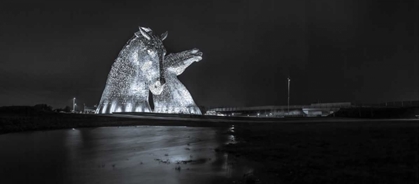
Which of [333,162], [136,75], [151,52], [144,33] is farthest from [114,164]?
[136,75]

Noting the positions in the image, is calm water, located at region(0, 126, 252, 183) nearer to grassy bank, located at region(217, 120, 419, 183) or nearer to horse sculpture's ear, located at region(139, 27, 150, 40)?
grassy bank, located at region(217, 120, 419, 183)

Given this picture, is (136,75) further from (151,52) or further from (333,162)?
(333,162)

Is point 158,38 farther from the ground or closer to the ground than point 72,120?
farther from the ground

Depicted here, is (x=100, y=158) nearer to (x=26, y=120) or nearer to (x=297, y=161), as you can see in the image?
(x=297, y=161)

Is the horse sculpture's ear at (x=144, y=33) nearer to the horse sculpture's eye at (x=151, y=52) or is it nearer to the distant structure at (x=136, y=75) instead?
the distant structure at (x=136, y=75)

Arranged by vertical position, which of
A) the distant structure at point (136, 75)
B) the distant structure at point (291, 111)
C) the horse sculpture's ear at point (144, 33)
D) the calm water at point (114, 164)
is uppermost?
the horse sculpture's ear at point (144, 33)

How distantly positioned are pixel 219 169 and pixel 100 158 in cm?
312

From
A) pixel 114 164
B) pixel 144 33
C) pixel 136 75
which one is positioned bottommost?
pixel 114 164

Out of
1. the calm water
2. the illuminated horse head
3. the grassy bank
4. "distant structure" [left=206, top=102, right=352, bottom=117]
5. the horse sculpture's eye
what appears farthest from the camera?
"distant structure" [left=206, top=102, right=352, bottom=117]

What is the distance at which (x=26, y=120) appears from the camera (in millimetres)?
16875

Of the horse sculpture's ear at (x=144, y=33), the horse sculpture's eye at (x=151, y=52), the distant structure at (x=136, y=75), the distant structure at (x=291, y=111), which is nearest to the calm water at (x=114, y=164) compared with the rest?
the distant structure at (x=136, y=75)

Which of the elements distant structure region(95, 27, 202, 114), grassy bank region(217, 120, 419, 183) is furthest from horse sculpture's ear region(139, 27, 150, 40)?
grassy bank region(217, 120, 419, 183)

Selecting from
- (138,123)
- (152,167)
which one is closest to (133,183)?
(152,167)

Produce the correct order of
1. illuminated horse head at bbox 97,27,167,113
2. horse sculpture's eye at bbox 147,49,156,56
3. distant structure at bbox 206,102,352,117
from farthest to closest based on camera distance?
distant structure at bbox 206,102,352,117
illuminated horse head at bbox 97,27,167,113
horse sculpture's eye at bbox 147,49,156,56
